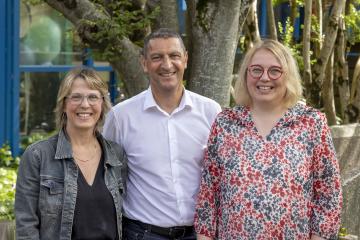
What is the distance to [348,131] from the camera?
914 cm

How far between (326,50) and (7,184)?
4.07 metres

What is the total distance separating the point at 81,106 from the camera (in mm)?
4191

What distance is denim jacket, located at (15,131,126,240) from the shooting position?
13.4 ft

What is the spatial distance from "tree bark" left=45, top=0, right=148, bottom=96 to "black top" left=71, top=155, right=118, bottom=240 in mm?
2177

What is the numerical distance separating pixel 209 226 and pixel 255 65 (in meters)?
0.90

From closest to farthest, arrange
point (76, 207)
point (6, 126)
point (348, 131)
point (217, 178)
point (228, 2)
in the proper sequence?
point (76, 207) < point (217, 178) < point (228, 2) < point (348, 131) < point (6, 126)

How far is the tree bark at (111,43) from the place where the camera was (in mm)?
6277

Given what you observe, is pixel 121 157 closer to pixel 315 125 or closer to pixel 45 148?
pixel 45 148

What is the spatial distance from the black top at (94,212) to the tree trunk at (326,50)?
563 centimetres

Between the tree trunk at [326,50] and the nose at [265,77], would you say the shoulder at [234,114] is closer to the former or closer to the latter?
the nose at [265,77]

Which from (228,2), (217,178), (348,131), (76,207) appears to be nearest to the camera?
(76,207)

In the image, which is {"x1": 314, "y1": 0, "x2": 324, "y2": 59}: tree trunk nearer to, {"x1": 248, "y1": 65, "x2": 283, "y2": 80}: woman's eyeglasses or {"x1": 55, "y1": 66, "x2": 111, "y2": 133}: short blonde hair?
{"x1": 248, "y1": 65, "x2": 283, "y2": 80}: woman's eyeglasses

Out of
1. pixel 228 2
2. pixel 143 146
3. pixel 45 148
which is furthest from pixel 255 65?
pixel 228 2

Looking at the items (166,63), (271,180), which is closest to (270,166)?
(271,180)
